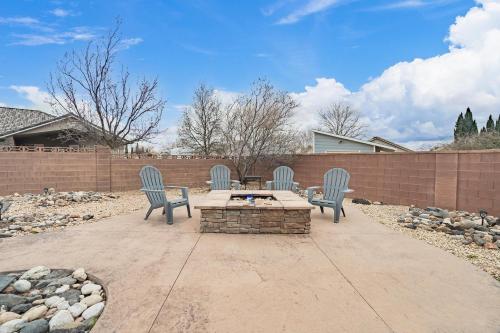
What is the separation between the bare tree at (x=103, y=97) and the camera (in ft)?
37.4

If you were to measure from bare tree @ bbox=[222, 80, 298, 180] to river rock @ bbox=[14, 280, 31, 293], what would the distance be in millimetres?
7856

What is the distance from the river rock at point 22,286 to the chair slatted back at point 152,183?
8.14ft

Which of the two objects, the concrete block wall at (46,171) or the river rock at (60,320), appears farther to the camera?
the concrete block wall at (46,171)

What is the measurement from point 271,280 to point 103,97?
38.0 ft

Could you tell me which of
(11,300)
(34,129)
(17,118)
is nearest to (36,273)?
(11,300)

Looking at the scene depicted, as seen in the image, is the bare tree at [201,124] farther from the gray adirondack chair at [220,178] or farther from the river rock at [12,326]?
the river rock at [12,326]

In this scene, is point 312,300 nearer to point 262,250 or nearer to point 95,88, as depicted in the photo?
point 262,250

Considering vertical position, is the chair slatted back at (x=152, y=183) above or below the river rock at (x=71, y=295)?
above

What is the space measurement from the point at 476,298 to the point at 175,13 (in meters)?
8.66

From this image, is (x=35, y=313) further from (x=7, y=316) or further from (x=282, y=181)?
(x=282, y=181)

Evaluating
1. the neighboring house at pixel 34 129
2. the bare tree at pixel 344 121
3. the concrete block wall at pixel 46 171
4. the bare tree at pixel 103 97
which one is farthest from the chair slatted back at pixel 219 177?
the bare tree at pixel 344 121

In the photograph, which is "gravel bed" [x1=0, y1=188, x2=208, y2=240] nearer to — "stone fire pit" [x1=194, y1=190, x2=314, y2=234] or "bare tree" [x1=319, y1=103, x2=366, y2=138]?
"stone fire pit" [x1=194, y1=190, x2=314, y2=234]

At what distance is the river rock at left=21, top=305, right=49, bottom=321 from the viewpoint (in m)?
2.13

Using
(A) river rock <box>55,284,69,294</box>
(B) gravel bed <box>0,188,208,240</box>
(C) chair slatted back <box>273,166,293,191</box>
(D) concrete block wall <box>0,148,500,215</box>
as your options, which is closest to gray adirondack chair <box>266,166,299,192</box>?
(C) chair slatted back <box>273,166,293,191</box>
